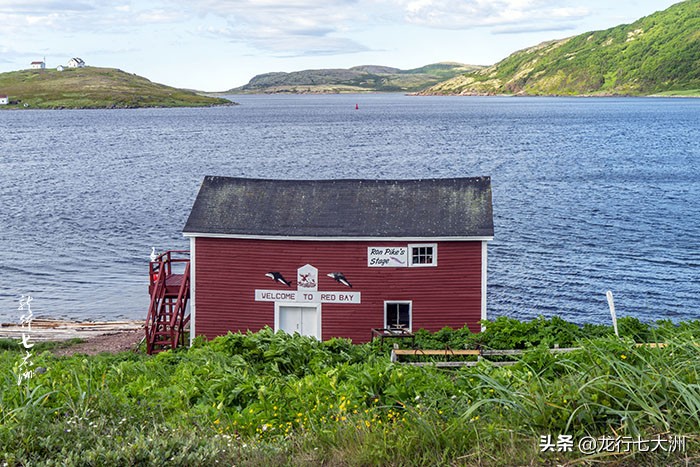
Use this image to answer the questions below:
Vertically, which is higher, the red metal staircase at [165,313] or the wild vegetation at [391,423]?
the wild vegetation at [391,423]

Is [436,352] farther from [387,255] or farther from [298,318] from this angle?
[298,318]

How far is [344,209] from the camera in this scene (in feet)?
88.7

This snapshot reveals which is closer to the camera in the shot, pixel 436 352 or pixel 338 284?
pixel 436 352

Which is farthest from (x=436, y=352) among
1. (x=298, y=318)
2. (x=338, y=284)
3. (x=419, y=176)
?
(x=419, y=176)

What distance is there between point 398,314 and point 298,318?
127 inches

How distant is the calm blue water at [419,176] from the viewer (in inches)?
1559

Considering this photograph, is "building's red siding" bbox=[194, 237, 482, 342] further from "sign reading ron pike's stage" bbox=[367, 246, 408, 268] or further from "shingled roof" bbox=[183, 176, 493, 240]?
"shingled roof" bbox=[183, 176, 493, 240]

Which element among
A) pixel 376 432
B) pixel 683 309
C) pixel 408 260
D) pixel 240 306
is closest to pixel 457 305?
pixel 408 260

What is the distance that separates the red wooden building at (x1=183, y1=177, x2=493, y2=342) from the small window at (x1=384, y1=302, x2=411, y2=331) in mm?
32

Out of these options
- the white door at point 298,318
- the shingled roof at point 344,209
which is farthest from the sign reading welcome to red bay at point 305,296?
the shingled roof at point 344,209

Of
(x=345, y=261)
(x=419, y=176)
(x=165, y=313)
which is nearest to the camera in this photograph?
(x=345, y=261)

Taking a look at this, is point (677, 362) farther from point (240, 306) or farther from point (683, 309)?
point (683, 309)

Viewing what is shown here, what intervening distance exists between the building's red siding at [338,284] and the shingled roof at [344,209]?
42 cm

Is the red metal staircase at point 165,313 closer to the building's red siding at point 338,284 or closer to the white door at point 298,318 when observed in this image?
the building's red siding at point 338,284
